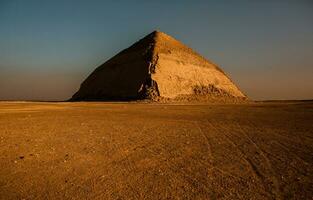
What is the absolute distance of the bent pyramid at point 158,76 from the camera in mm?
49844

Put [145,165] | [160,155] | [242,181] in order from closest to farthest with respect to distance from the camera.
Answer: [242,181], [145,165], [160,155]

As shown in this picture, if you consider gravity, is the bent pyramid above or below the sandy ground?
above

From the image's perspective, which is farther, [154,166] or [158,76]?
[158,76]

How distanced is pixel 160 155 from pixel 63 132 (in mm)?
4696

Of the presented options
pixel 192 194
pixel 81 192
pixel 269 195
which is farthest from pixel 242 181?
pixel 81 192

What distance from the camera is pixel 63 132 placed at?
10.6 meters

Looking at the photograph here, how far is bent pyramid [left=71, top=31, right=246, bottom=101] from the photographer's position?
49.8 meters

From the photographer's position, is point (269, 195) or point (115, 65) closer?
point (269, 195)

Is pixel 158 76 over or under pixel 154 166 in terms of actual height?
over

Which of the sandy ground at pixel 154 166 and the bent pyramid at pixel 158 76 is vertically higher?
the bent pyramid at pixel 158 76

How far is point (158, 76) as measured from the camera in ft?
167

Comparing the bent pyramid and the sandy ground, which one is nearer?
the sandy ground

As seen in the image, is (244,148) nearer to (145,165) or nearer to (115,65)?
(145,165)

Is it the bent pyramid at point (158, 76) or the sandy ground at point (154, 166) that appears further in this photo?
the bent pyramid at point (158, 76)
